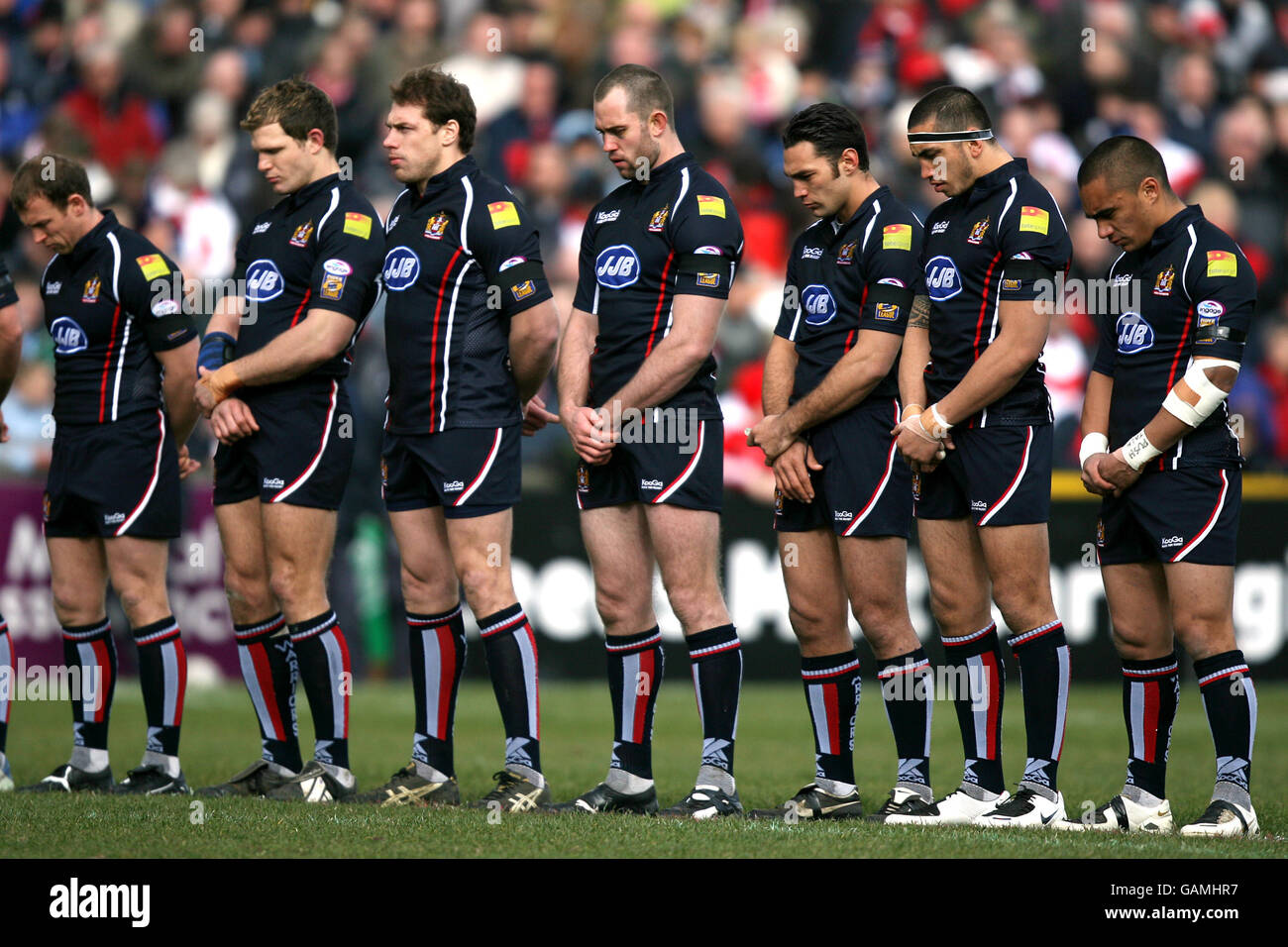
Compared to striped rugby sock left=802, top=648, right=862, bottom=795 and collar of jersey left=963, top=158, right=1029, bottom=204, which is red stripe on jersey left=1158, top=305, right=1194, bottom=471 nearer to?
collar of jersey left=963, top=158, right=1029, bottom=204

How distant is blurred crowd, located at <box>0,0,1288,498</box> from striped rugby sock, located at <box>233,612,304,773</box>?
19.7 feet

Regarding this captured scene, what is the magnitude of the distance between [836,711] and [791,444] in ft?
3.38

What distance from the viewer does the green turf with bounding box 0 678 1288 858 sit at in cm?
489

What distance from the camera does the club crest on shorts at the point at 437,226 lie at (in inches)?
235

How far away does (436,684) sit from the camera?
6.06 meters

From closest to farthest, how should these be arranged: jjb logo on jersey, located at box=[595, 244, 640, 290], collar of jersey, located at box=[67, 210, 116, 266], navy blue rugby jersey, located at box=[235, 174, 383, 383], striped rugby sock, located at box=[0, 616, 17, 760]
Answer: jjb logo on jersey, located at box=[595, 244, 640, 290] < navy blue rugby jersey, located at box=[235, 174, 383, 383] < collar of jersey, located at box=[67, 210, 116, 266] < striped rugby sock, located at box=[0, 616, 17, 760]

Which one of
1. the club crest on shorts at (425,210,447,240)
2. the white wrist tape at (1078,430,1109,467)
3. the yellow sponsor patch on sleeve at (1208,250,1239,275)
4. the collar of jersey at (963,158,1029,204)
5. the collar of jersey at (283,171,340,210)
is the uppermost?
the collar of jersey at (283,171,340,210)

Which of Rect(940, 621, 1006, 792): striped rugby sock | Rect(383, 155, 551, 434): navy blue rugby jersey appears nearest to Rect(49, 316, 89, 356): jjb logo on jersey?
Rect(383, 155, 551, 434): navy blue rugby jersey

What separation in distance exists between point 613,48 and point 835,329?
976 cm

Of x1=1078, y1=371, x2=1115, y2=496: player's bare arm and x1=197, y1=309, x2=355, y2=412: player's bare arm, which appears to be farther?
x1=197, y1=309, x2=355, y2=412: player's bare arm

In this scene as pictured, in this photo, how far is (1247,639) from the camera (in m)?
11.1

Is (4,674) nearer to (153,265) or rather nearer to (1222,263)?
(153,265)
